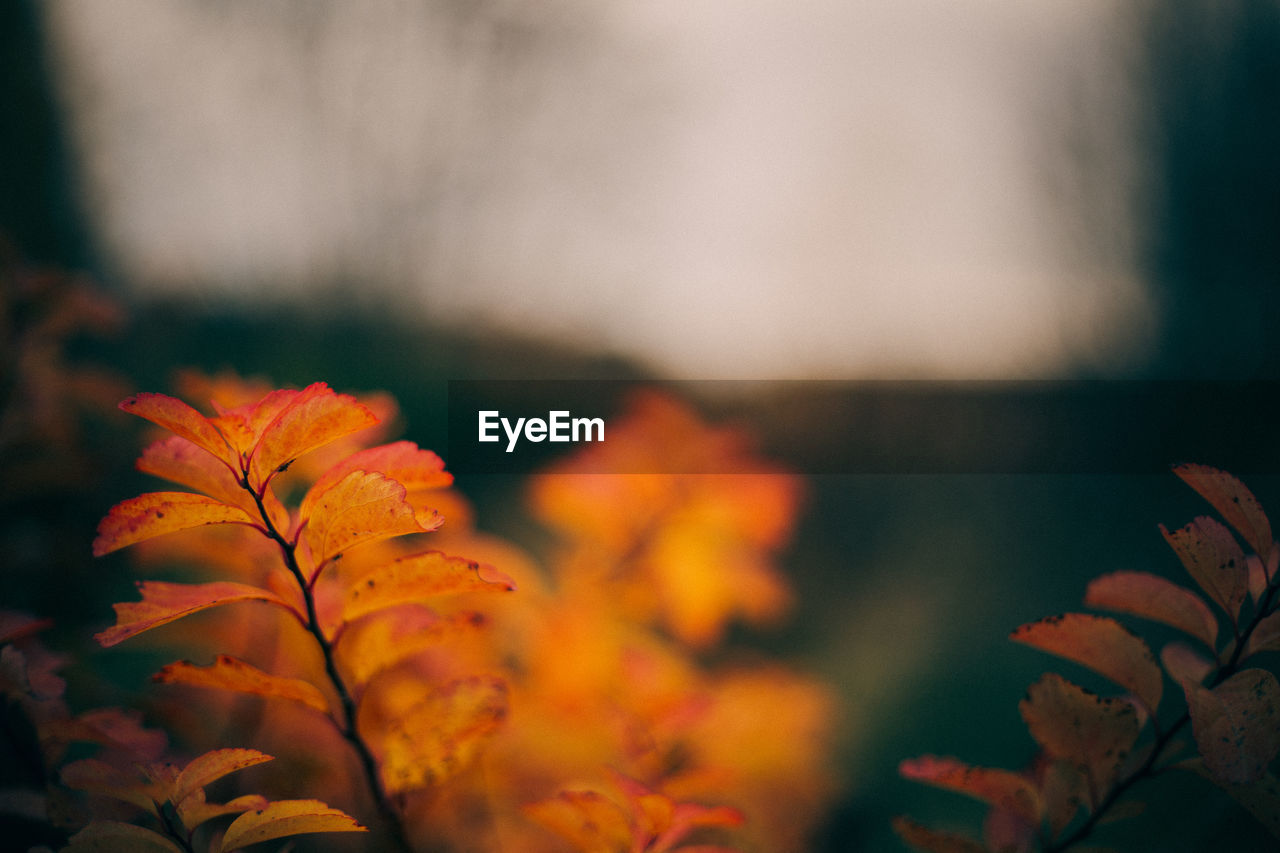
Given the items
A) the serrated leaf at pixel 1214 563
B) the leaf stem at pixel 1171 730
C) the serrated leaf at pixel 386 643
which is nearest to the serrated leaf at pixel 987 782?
the leaf stem at pixel 1171 730

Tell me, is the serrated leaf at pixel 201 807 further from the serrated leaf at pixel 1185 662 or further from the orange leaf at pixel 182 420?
the serrated leaf at pixel 1185 662

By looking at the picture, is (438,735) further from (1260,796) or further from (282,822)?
(1260,796)

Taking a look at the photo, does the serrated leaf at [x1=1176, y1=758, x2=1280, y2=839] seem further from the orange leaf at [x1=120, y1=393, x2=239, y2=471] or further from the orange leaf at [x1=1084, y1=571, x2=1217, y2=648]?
the orange leaf at [x1=120, y1=393, x2=239, y2=471]

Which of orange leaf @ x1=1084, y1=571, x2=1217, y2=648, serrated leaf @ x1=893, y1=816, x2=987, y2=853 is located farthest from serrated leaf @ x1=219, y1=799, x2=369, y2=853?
orange leaf @ x1=1084, y1=571, x2=1217, y2=648

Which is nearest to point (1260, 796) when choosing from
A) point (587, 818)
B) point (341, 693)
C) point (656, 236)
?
point (587, 818)

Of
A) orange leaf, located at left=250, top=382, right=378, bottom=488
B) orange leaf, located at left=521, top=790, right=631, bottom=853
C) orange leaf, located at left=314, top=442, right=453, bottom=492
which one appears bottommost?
orange leaf, located at left=521, top=790, right=631, bottom=853
